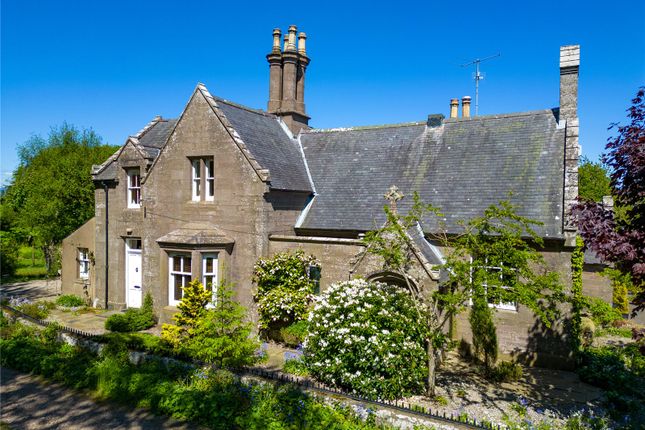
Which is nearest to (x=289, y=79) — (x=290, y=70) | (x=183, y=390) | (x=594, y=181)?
(x=290, y=70)

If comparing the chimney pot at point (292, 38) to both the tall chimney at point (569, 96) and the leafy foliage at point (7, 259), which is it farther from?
the leafy foliage at point (7, 259)

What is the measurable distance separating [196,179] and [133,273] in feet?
21.1

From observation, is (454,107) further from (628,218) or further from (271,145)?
(628,218)

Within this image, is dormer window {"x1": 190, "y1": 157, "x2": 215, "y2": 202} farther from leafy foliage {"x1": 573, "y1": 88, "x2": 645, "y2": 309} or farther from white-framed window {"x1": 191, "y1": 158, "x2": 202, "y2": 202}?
leafy foliage {"x1": 573, "y1": 88, "x2": 645, "y2": 309}

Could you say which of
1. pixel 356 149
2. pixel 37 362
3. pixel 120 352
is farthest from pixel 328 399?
pixel 356 149

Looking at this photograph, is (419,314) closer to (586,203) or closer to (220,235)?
(586,203)

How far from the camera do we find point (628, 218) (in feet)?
27.4

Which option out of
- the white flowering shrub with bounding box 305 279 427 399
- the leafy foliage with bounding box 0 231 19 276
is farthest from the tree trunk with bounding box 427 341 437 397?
the leafy foliage with bounding box 0 231 19 276

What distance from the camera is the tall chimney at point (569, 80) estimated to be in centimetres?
1773

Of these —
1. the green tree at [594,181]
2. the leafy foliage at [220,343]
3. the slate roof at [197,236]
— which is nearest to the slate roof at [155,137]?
the slate roof at [197,236]

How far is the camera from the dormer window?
19.0 meters

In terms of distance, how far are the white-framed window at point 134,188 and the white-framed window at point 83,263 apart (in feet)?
15.5

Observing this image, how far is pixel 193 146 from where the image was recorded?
1891cm

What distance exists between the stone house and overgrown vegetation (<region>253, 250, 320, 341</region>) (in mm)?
633
